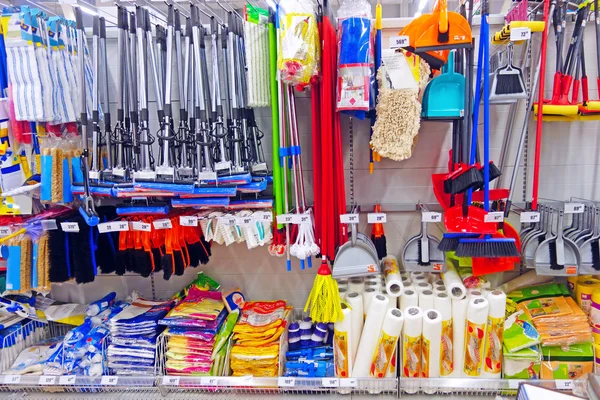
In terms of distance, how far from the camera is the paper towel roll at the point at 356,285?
6.50ft

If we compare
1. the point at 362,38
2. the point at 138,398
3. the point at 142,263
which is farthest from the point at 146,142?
the point at 138,398

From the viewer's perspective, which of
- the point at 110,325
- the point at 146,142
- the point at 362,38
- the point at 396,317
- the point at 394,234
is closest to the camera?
the point at 362,38

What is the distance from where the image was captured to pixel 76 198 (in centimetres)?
203

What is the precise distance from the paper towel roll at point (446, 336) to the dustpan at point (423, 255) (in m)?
0.16

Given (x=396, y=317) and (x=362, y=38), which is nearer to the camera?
(x=362, y=38)

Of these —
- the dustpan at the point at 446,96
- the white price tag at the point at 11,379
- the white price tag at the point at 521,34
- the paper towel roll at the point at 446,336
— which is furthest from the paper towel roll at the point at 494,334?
the white price tag at the point at 11,379

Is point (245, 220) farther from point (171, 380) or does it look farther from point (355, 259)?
point (171, 380)

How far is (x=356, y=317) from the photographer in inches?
74.3

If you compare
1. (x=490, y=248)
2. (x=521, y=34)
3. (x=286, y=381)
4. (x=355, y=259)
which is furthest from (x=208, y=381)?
(x=521, y=34)

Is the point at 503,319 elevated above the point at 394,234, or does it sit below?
below

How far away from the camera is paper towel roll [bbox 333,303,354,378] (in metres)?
1.85

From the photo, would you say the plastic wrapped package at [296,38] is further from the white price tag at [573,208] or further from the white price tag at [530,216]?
the white price tag at [573,208]

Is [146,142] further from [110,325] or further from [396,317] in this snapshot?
[396,317]

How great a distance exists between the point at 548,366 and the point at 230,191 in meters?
1.62
